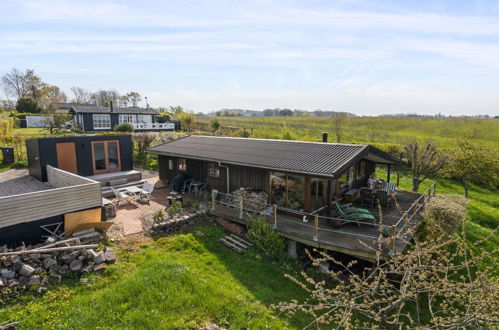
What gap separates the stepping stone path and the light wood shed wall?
177 inches

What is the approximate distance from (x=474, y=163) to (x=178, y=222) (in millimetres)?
16399

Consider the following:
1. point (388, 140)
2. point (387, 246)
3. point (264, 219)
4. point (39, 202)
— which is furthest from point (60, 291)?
point (388, 140)

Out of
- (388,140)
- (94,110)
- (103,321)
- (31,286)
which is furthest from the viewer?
(94,110)

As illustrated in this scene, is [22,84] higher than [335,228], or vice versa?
[22,84]

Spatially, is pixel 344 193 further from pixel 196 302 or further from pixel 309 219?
pixel 196 302

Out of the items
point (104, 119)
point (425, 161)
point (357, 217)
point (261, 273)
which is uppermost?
point (104, 119)

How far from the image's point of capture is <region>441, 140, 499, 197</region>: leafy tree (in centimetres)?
1606

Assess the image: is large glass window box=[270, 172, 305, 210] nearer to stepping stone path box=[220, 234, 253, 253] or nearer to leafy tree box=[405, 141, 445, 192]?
stepping stone path box=[220, 234, 253, 253]

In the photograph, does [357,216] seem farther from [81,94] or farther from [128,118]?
[81,94]

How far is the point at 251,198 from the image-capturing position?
11.7 metres

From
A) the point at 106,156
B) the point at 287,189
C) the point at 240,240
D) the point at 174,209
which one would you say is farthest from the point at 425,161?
the point at 106,156

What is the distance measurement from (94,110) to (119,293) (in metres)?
35.8

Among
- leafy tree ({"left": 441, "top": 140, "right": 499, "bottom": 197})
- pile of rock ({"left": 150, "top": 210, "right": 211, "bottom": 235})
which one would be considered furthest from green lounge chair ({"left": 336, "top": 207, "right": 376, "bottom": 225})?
leafy tree ({"left": 441, "top": 140, "right": 499, "bottom": 197})

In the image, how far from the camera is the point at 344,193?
1277cm
